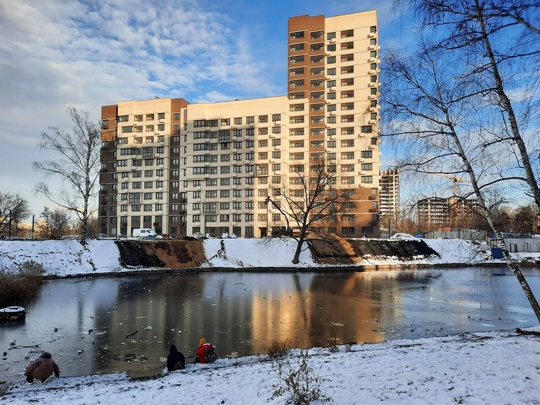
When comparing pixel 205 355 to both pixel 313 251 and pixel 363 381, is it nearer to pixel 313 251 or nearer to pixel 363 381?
pixel 363 381

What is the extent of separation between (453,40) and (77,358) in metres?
12.9

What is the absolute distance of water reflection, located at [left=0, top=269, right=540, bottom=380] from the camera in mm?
12344

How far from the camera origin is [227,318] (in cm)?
1714

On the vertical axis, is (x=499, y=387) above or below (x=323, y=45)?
below

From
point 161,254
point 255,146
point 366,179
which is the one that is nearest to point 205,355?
point 161,254

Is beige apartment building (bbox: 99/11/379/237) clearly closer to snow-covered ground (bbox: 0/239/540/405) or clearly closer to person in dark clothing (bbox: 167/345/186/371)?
snow-covered ground (bbox: 0/239/540/405)

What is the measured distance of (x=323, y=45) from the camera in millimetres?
85750

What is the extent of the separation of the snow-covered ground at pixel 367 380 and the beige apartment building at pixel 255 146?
219 feet

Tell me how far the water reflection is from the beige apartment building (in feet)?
168

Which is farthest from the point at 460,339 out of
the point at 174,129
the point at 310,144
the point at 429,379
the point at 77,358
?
the point at 174,129

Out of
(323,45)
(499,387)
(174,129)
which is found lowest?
(499,387)

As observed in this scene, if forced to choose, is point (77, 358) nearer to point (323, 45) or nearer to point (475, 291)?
point (475, 291)

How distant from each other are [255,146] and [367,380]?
7926cm

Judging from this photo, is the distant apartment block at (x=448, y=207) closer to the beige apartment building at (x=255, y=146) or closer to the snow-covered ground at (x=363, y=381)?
the snow-covered ground at (x=363, y=381)
